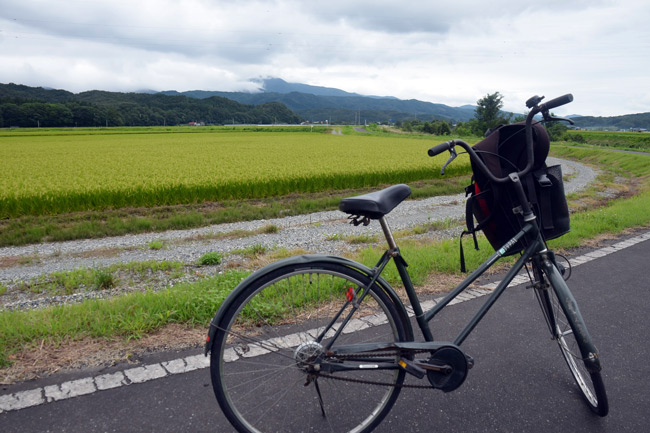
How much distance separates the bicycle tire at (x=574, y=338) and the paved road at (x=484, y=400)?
0.34 ft

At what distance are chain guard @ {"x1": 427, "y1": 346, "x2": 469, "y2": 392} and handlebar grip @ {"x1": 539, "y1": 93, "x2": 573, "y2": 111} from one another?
4.58 feet

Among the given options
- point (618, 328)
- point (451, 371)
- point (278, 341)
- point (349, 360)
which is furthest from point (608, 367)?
point (278, 341)

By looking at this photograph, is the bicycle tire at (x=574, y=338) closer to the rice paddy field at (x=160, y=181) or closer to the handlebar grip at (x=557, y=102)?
the handlebar grip at (x=557, y=102)

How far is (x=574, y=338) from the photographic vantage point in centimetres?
262

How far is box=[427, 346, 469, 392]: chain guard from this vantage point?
Result: 2.31 m

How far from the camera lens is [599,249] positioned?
6016 millimetres

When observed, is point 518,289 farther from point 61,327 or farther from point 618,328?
point 61,327

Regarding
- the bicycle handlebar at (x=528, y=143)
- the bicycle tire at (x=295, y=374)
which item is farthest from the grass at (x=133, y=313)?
the bicycle handlebar at (x=528, y=143)

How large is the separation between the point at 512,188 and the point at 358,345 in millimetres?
1246

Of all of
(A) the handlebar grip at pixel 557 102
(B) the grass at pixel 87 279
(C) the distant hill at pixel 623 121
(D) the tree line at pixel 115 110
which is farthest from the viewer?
(C) the distant hill at pixel 623 121

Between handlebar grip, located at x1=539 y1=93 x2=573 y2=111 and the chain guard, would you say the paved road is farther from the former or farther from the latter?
handlebar grip, located at x1=539 y1=93 x2=573 y2=111

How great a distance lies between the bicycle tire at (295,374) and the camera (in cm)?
205

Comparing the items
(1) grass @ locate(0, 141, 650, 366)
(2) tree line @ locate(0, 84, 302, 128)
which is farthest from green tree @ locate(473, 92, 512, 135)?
(1) grass @ locate(0, 141, 650, 366)

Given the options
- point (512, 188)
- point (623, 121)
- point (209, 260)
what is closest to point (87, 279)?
point (209, 260)
